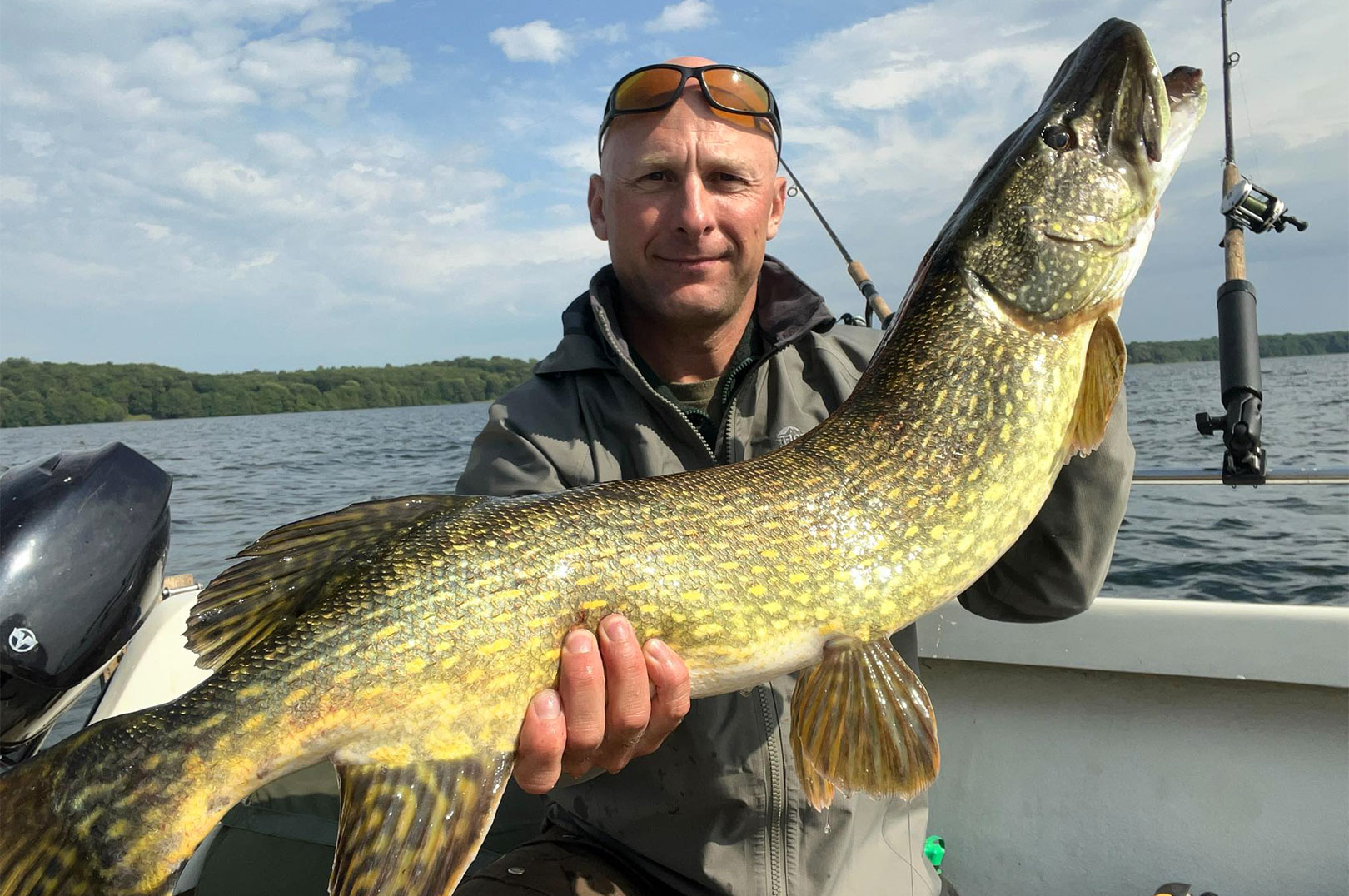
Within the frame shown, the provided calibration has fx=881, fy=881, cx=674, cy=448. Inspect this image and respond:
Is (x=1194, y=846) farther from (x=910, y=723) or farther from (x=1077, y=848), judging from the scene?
(x=910, y=723)

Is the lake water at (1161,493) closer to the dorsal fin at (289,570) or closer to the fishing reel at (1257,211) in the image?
the dorsal fin at (289,570)

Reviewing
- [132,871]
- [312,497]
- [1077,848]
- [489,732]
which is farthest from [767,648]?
[312,497]

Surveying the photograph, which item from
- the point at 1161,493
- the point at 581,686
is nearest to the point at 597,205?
the point at 581,686

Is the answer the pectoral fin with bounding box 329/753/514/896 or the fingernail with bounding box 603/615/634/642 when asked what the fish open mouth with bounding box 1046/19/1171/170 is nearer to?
the fingernail with bounding box 603/615/634/642

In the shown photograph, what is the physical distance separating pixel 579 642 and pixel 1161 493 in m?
10.0

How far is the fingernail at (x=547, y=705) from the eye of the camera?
5.13 feet

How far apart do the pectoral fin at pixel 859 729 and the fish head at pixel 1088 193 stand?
0.81 meters

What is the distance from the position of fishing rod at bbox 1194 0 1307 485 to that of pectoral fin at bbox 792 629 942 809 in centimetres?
217

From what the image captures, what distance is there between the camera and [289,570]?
1.64 m

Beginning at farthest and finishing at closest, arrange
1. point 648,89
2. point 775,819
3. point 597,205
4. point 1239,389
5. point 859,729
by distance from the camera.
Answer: point 1239,389 → point 597,205 → point 648,89 → point 775,819 → point 859,729

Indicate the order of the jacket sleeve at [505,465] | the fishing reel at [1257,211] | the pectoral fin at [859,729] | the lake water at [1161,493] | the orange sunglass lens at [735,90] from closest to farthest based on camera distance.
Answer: the pectoral fin at [859,729] → the jacket sleeve at [505,465] → the orange sunglass lens at [735,90] → the fishing reel at [1257,211] → the lake water at [1161,493]

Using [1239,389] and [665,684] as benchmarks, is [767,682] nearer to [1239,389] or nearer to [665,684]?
[665,684]

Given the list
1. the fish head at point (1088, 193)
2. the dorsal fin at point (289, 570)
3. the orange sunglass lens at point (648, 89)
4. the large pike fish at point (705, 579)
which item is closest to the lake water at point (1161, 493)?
the dorsal fin at point (289, 570)

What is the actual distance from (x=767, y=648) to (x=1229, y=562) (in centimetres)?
701
